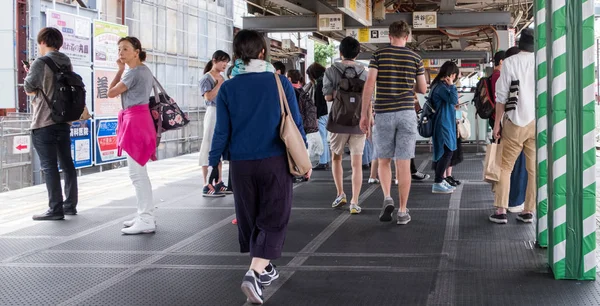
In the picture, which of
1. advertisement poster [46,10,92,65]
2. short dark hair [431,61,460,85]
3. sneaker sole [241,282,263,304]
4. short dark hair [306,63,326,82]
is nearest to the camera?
sneaker sole [241,282,263,304]

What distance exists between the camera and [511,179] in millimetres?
7453

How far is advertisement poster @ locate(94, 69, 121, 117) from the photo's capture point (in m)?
15.2

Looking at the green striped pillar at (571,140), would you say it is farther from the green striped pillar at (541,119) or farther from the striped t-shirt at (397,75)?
the striped t-shirt at (397,75)

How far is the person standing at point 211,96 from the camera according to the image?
892 centimetres

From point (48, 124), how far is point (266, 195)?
13.0 ft

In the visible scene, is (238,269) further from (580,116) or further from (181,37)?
(181,37)

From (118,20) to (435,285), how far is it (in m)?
16.5

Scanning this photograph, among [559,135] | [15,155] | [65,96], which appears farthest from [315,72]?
[15,155]

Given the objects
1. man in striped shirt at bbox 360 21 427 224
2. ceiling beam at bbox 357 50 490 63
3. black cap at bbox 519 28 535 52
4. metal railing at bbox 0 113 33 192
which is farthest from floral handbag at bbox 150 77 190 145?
ceiling beam at bbox 357 50 490 63

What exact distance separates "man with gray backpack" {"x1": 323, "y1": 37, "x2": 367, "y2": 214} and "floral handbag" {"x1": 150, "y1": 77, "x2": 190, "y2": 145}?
1.65 metres

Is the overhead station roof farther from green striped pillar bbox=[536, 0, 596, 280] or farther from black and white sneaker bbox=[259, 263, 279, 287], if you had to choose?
black and white sneaker bbox=[259, 263, 279, 287]

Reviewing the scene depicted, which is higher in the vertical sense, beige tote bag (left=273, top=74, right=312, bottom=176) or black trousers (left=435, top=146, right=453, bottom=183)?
beige tote bag (left=273, top=74, right=312, bottom=176)

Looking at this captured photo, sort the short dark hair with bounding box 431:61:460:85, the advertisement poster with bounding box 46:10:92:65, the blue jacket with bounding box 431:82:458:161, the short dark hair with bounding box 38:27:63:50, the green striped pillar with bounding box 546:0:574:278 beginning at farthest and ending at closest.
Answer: the advertisement poster with bounding box 46:10:92:65, the blue jacket with bounding box 431:82:458:161, the short dark hair with bounding box 431:61:460:85, the short dark hair with bounding box 38:27:63:50, the green striped pillar with bounding box 546:0:574:278

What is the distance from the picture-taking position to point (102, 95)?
15508mm
